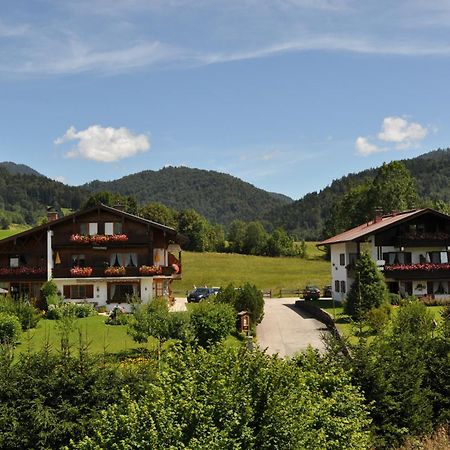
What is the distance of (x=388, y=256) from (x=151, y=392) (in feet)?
136

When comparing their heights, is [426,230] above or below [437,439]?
above

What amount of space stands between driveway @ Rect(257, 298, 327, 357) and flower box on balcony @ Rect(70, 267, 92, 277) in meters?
13.8

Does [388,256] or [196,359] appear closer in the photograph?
[196,359]

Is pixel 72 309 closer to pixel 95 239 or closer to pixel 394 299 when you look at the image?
pixel 95 239

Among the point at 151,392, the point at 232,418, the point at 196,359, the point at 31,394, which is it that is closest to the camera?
the point at 232,418

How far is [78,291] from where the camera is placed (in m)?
47.5

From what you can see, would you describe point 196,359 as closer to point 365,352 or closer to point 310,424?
point 310,424

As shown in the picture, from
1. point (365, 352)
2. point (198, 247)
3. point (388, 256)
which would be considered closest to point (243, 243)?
point (198, 247)

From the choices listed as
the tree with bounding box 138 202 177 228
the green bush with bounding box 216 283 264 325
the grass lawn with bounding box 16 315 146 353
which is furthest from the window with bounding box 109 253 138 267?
the tree with bounding box 138 202 177 228

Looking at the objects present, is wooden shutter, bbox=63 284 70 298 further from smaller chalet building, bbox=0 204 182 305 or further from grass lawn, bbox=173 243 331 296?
grass lawn, bbox=173 243 331 296

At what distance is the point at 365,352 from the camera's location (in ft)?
55.1

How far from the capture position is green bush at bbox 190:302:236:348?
30.8 meters

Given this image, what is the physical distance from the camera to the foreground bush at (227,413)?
10008 millimetres

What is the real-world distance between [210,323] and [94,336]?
794 cm
